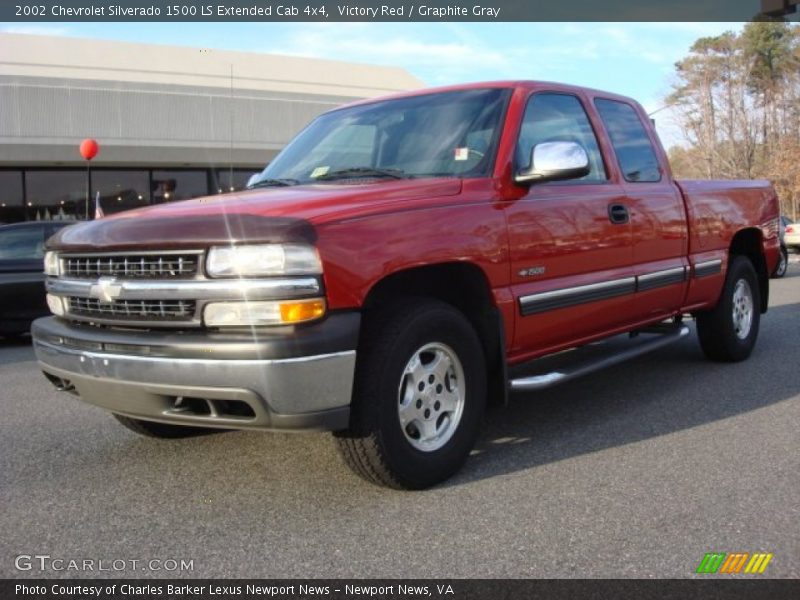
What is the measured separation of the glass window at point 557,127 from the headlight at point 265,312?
1.68 m

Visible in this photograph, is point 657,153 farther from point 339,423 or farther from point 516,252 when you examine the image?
point 339,423

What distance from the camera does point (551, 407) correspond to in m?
5.24

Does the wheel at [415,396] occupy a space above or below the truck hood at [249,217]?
below

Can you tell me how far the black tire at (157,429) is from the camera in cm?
439

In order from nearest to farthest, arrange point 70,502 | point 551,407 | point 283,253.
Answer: point 283,253 < point 70,502 < point 551,407

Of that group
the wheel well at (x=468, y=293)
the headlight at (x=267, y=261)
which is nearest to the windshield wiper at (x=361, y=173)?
the wheel well at (x=468, y=293)

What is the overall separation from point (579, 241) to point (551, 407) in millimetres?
1300

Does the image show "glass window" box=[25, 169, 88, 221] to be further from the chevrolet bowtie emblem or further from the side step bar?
the chevrolet bowtie emblem

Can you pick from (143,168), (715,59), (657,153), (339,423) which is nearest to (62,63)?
(143,168)

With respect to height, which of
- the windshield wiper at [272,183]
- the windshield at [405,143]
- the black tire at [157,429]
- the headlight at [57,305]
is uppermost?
the windshield at [405,143]
